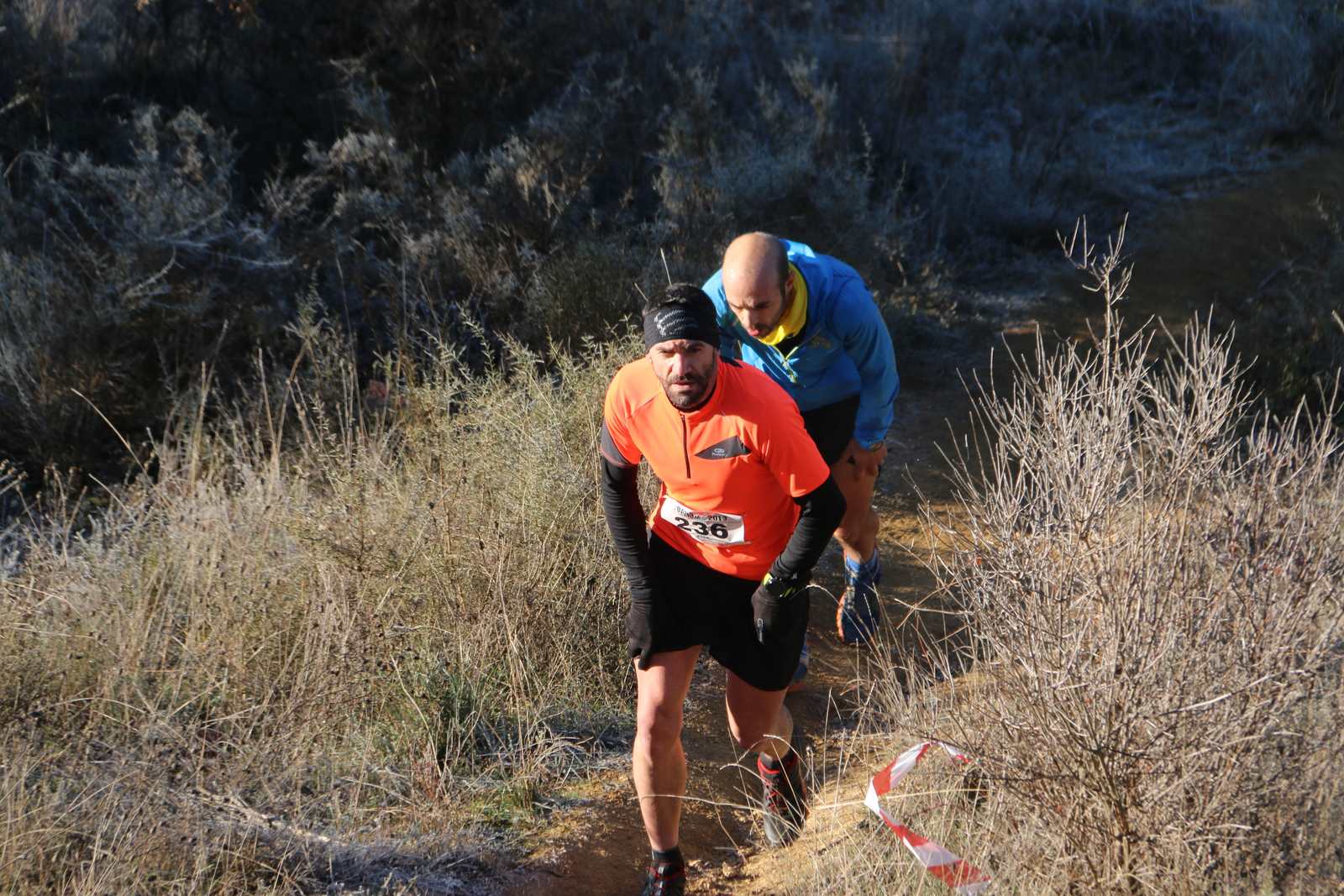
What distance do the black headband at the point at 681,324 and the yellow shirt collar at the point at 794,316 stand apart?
962 millimetres

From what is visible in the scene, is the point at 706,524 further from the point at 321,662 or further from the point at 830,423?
the point at 321,662

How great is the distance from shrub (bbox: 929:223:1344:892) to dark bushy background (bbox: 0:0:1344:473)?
12.8 feet

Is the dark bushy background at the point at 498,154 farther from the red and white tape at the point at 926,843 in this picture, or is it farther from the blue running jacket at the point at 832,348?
the red and white tape at the point at 926,843

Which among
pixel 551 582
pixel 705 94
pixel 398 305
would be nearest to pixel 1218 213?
pixel 705 94

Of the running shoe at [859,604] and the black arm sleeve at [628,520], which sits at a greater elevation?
the black arm sleeve at [628,520]

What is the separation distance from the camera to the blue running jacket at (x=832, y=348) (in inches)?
169

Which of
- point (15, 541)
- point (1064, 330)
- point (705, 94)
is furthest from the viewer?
point (705, 94)

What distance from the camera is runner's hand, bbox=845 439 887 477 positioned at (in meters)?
4.73

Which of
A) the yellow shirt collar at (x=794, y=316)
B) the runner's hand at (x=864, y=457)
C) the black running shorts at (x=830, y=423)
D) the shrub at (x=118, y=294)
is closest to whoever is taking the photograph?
the yellow shirt collar at (x=794, y=316)

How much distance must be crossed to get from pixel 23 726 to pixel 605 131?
24.3 feet

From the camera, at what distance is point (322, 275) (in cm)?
853

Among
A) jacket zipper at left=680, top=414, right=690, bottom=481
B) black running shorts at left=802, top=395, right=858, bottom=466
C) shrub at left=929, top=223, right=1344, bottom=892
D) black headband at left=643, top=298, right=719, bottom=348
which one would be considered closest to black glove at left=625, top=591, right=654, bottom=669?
jacket zipper at left=680, top=414, right=690, bottom=481

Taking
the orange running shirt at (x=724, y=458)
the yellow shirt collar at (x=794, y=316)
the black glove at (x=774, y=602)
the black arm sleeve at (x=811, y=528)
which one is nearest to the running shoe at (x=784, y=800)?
the black glove at (x=774, y=602)

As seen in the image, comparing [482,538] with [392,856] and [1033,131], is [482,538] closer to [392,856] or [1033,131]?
[392,856]
